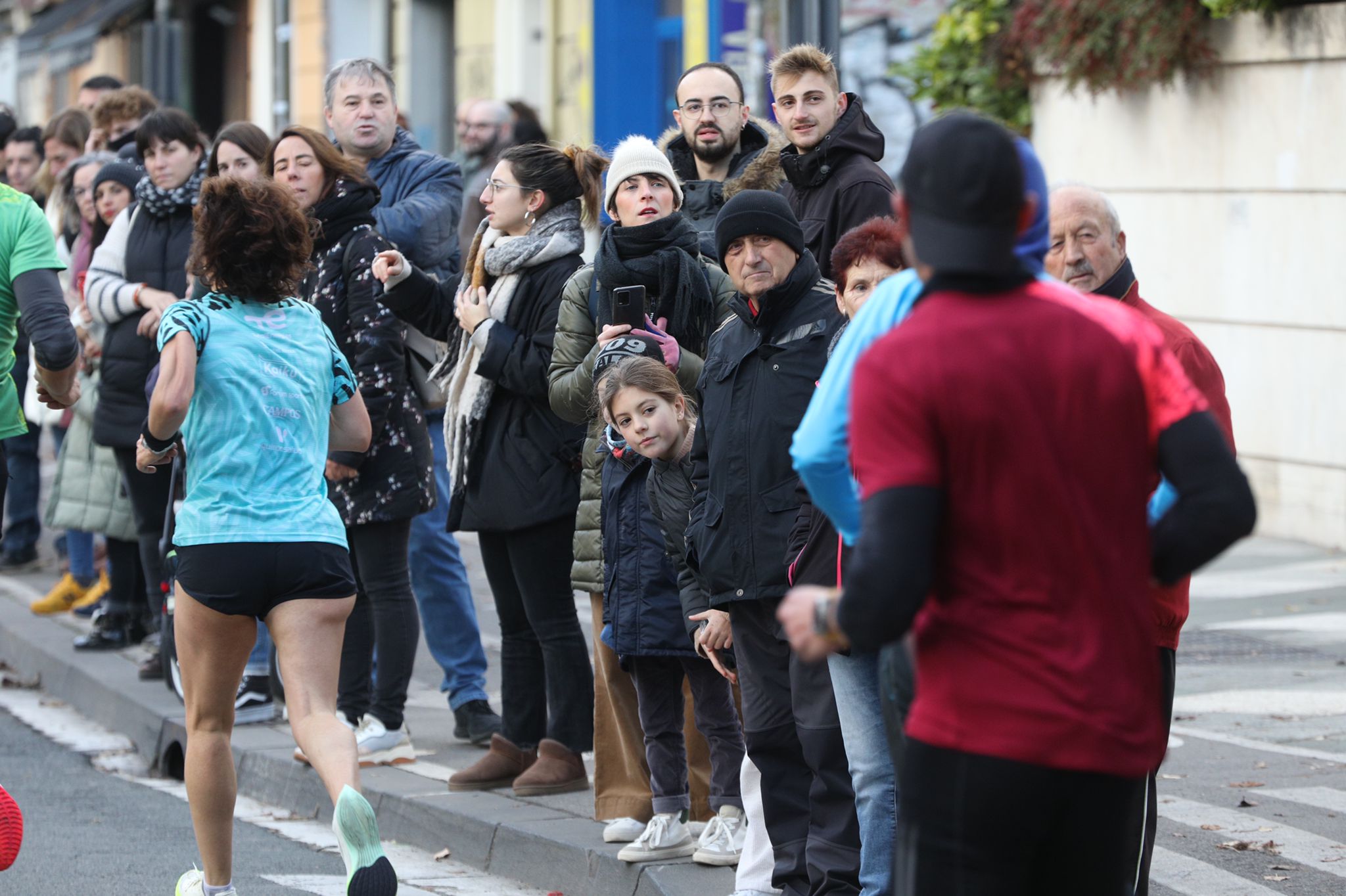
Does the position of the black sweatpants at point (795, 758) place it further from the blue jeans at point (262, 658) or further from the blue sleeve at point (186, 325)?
the blue jeans at point (262, 658)

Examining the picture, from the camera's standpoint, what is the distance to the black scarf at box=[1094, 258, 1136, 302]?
447 centimetres

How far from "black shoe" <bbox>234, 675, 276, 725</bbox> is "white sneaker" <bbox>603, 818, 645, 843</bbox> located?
2.55 metres

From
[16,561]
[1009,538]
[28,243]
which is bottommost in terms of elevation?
[16,561]

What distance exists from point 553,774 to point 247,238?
7.17ft

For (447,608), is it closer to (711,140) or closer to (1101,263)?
(711,140)

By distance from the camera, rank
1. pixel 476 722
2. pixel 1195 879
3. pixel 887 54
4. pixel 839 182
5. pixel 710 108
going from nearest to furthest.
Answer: pixel 1195 879 → pixel 839 182 → pixel 710 108 → pixel 476 722 → pixel 887 54

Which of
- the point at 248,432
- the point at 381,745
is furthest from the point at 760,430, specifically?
the point at 381,745

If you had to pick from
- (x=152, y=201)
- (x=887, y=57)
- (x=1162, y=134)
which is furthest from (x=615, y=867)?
(x=887, y=57)

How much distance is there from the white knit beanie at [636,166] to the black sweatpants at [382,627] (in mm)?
1747

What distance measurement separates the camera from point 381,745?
22.7ft

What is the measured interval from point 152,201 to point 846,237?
441cm

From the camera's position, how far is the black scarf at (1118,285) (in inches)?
176

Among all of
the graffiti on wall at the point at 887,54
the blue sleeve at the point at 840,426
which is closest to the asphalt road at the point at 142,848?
the blue sleeve at the point at 840,426

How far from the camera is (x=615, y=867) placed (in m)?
5.42
